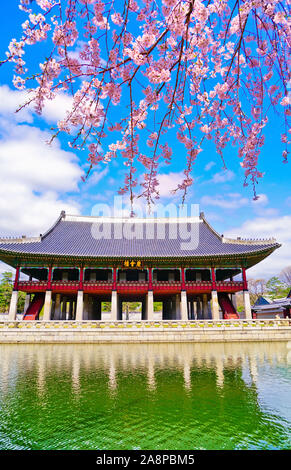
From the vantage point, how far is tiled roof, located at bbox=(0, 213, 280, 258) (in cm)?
2392

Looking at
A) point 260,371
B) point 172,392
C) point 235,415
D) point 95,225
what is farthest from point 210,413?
point 95,225

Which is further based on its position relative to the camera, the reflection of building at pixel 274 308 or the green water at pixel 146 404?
the reflection of building at pixel 274 308

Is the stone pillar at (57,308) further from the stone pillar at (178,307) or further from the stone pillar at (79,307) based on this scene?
the stone pillar at (178,307)

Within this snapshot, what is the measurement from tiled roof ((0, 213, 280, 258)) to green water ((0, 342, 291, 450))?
13.1 meters

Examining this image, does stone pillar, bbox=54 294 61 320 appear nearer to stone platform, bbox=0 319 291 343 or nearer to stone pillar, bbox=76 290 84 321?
stone pillar, bbox=76 290 84 321

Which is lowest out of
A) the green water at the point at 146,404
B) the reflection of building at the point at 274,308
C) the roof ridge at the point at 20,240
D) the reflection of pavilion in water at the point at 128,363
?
the reflection of pavilion in water at the point at 128,363

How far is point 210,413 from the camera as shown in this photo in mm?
5750

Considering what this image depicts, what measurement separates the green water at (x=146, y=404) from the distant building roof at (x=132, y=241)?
12.9m

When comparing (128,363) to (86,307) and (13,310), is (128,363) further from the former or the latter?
(86,307)

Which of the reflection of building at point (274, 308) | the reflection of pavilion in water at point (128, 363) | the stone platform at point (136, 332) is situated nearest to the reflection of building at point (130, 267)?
the stone platform at point (136, 332)

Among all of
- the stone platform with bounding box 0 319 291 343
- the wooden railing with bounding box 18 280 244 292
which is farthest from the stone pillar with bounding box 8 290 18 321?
the stone platform with bounding box 0 319 291 343

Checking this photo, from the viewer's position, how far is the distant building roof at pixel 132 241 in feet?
77.9

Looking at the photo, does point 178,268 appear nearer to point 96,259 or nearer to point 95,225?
point 96,259

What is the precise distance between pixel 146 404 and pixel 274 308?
3787cm
